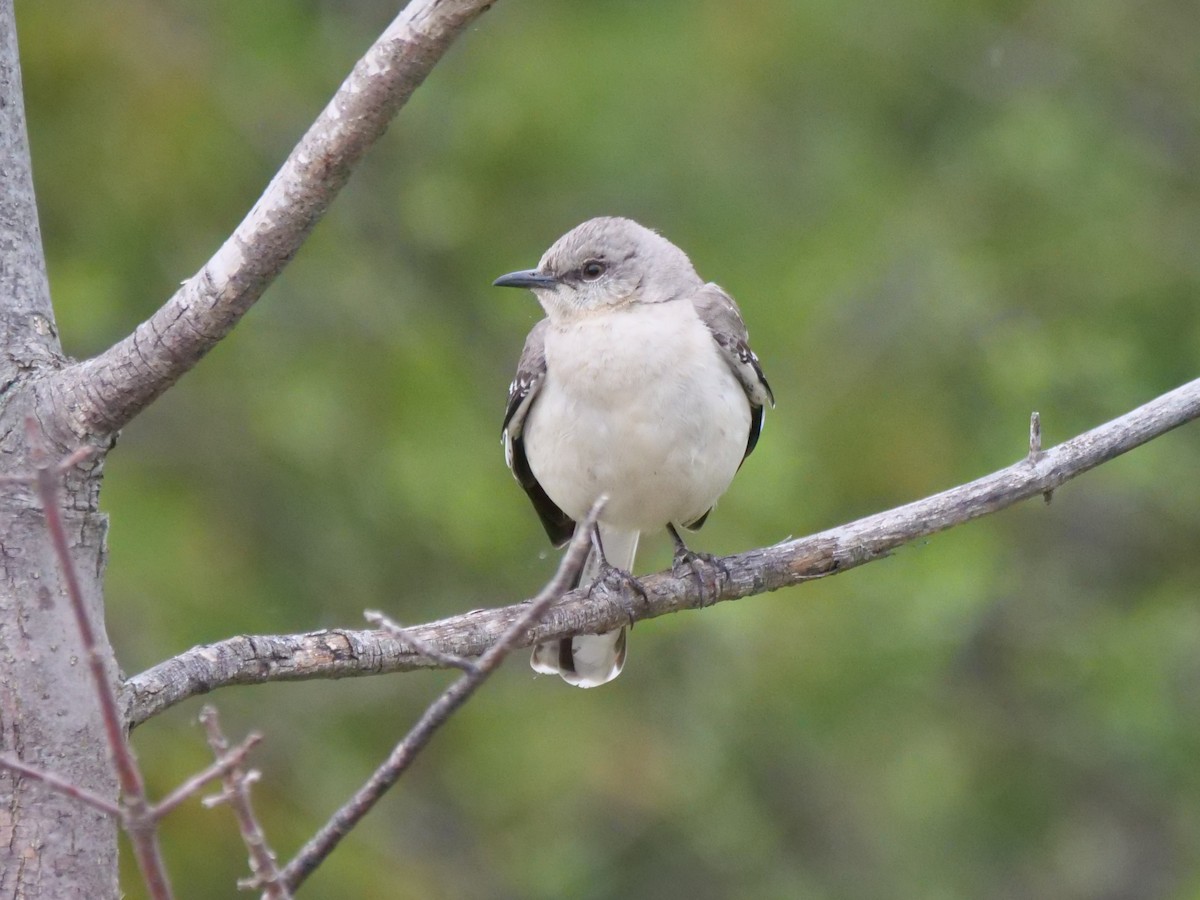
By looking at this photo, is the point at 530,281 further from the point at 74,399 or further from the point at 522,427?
the point at 74,399

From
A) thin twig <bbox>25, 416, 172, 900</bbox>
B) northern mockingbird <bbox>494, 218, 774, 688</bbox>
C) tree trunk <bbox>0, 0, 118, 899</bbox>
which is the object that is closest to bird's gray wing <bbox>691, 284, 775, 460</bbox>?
northern mockingbird <bbox>494, 218, 774, 688</bbox>

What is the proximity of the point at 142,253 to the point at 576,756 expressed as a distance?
3150 millimetres

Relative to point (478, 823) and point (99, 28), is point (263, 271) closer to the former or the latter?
point (99, 28)

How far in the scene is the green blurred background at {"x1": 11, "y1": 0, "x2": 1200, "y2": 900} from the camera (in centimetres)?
663

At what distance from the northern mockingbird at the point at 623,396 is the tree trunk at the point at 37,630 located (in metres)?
2.13

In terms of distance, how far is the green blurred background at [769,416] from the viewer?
6629mm

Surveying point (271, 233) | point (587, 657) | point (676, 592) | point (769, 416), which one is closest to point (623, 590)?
point (676, 592)

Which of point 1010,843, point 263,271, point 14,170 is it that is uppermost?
point 14,170

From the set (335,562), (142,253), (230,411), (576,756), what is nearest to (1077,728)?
(576,756)

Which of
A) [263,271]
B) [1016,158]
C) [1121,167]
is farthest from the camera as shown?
[1121,167]

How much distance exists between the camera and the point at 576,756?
731cm

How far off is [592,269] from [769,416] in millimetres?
2348

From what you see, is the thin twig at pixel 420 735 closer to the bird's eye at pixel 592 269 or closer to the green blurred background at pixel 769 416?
the bird's eye at pixel 592 269

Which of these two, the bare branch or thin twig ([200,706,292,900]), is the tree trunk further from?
thin twig ([200,706,292,900])
